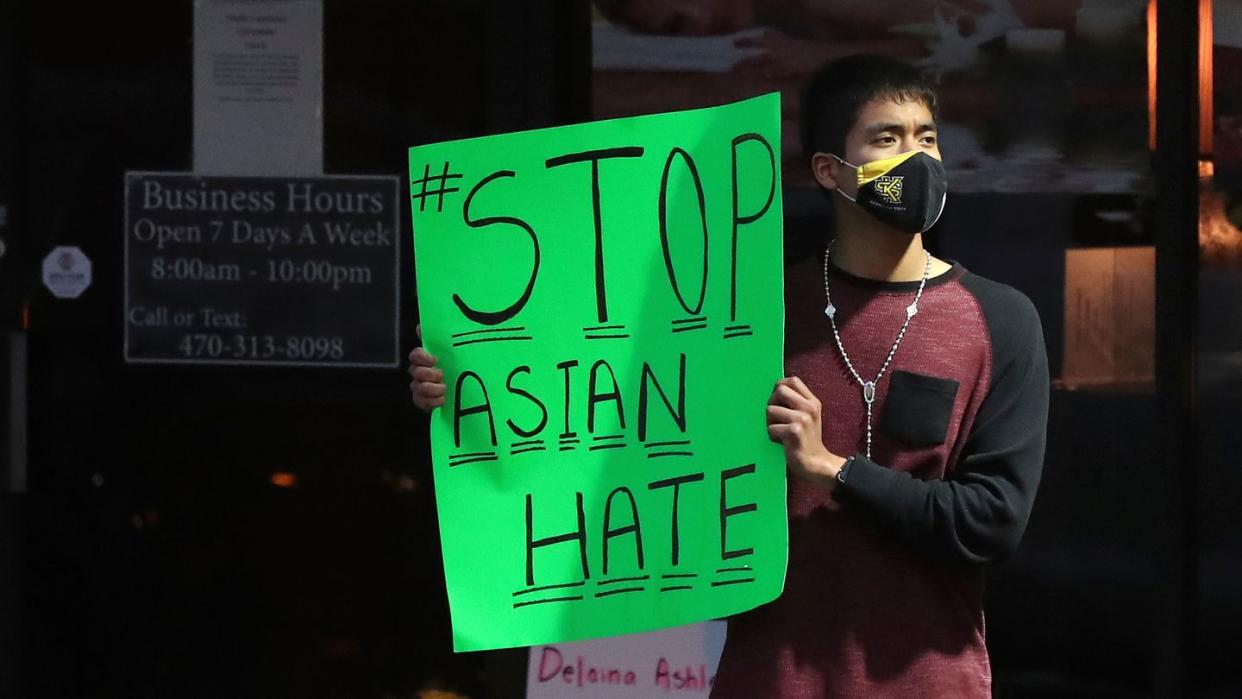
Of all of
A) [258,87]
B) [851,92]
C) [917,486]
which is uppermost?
[258,87]

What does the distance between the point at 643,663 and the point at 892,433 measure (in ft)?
5.63

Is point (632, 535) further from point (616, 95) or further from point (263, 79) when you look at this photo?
point (263, 79)

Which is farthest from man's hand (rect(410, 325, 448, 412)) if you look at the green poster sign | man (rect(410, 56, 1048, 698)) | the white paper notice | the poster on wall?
the white paper notice

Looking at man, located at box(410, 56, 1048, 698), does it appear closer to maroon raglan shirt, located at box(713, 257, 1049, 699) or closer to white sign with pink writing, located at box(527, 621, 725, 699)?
maroon raglan shirt, located at box(713, 257, 1049, 699)

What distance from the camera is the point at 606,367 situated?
254cm

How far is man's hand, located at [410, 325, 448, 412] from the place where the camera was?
2.63 meters

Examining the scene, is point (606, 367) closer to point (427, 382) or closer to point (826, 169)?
point (427, 382)

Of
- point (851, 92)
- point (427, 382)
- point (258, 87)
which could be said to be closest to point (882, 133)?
point (851, 92)

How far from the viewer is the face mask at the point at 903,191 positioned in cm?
234

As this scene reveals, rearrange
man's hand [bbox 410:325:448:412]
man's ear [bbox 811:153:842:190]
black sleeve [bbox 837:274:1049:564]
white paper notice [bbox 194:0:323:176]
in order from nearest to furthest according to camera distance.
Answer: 1. black sleeve [bbox 837:274:1049:564]
2. man's ear [bbox 811:153:842:190]
3. man's hand [bbox 410:325:448:412]
4. white paper notice [bbox 194:0:323:176]

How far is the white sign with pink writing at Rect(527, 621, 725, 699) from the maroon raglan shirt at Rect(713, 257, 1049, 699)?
4.92ft

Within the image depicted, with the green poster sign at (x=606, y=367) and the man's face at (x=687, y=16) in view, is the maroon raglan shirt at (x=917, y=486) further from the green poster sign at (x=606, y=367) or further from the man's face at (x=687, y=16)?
the man's face at (x=687, y=16)

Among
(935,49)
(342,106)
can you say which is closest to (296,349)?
(342,106)

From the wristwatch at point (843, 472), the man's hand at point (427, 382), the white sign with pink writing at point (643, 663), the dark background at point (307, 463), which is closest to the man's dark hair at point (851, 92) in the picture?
the wristwatch at point (843, 472)
